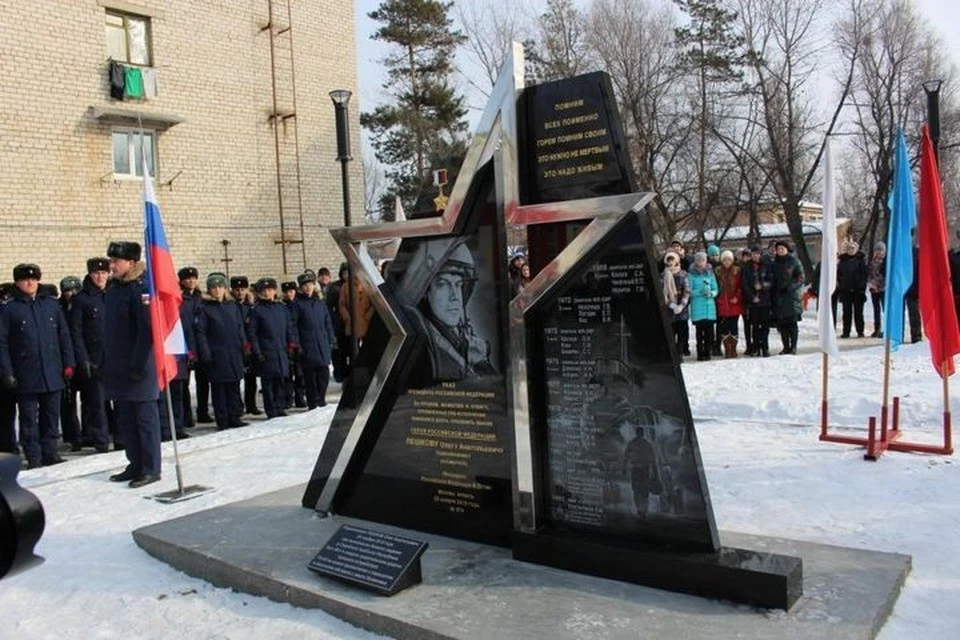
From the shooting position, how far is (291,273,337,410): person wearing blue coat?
10562 millimetres

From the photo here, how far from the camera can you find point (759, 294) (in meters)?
12.5

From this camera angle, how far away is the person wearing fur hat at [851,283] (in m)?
13.8

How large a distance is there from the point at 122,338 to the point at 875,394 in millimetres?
6931

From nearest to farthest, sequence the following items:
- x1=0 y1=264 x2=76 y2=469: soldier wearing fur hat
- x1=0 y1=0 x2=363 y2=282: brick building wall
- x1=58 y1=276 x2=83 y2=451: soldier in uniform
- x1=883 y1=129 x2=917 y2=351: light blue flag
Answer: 1. x1=883 y1=129 x2=917 y2=351: light blue flag
2. x1=0 y1=264 x2=76 y2=469: soldier wearing fur hat
3. x1=58 y1=276 x2=83 y2=451: soldier in uniform
4. x1=0 y1=0 x2=363 y2=282: brick building wall

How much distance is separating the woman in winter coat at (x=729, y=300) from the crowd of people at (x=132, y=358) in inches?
222

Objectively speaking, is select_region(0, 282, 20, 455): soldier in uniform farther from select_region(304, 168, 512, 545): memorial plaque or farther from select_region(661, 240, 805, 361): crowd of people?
select_region(661, 240, 805, 361): crowd of people

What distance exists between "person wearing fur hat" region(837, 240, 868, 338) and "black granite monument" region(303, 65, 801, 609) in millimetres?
11331

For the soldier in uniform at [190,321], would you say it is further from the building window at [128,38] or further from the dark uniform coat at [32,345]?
the building window at [128,38]

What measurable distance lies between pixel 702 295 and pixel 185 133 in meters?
10.9

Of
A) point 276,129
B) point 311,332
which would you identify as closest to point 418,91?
point 276,129

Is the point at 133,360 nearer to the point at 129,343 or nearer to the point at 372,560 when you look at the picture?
the point at 129,343

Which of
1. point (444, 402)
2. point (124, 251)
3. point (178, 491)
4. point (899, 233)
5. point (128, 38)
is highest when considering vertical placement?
point (128, 38)

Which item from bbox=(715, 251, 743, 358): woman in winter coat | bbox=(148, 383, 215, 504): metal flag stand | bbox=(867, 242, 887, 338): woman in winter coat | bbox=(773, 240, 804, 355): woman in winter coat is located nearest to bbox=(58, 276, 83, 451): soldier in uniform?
bbox=(148, 383, 215, 504): metal flag stand

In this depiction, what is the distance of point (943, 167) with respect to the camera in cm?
3325
